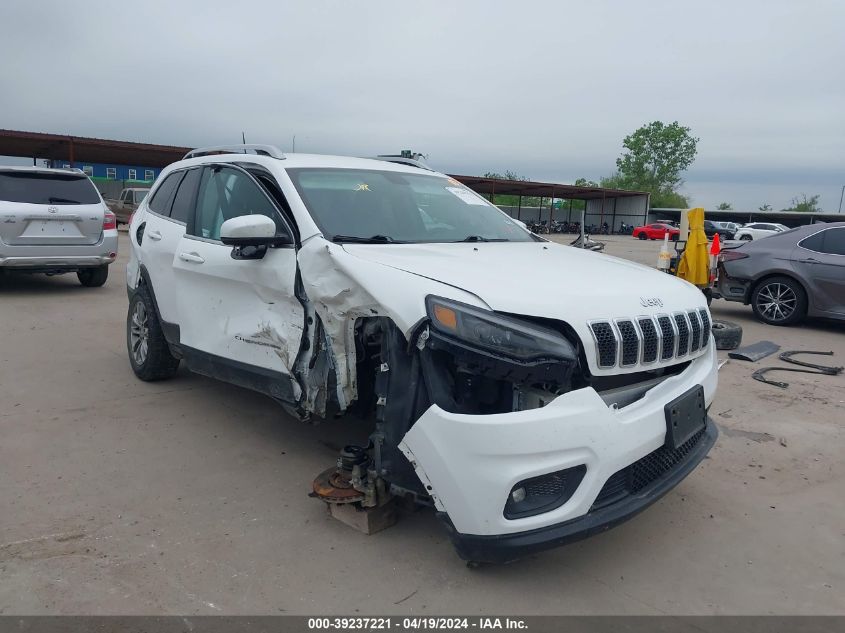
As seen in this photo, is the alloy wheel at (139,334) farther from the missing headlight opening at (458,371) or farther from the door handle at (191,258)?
the missing headlight opening at (458,371)

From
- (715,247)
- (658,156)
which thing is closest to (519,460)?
(715,247)

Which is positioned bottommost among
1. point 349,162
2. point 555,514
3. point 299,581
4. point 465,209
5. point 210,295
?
point 299,581

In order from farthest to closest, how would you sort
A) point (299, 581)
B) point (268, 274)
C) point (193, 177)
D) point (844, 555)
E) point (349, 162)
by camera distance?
1. point (193, 177)
2. point (349, 162)
3. point (268, 274)
4. point (844, 555)
5. point (299, 581)

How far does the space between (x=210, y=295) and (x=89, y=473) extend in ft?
3.92

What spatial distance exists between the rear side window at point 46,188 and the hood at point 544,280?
767 centimetres

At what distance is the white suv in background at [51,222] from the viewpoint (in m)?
8.88

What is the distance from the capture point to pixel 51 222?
359 inches

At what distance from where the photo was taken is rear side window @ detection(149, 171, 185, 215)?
505 cm

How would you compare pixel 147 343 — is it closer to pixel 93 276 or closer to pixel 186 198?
pixel 186 198

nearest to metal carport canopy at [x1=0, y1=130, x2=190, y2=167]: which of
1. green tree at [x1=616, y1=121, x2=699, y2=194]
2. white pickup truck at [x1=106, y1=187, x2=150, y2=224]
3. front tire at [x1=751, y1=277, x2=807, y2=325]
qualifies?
white pickup truck at [x1=106, y1=187, x2=150, y2=224]

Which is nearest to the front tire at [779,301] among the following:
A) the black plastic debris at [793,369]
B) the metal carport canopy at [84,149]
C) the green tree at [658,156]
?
the black plastic debris at [793,369]

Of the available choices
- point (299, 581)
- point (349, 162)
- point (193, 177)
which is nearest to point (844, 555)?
point (299, 581)

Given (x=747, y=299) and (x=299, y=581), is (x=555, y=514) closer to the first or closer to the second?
(x=299, y=581)

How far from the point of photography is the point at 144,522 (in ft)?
10.6
